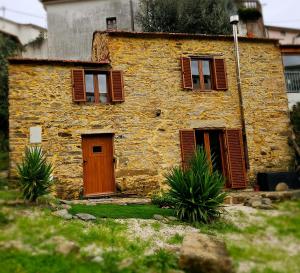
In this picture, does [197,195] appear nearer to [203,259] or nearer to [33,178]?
[203,259]

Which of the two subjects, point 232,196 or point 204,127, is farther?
point 204,127

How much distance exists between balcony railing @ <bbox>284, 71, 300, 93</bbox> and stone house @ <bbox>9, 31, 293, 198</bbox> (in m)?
1.42

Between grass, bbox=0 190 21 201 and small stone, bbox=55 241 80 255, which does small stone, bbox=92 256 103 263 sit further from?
grass, bbox=0 190 21 201

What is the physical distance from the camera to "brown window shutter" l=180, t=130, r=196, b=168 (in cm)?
1307

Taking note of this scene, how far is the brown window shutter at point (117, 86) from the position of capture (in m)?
12.8

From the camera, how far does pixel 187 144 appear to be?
518 inches

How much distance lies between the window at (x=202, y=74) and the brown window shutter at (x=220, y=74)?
0.33 meters

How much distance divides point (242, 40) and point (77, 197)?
904cm

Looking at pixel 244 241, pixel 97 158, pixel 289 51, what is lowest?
pixel 244 241

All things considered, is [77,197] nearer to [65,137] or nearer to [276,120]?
[65,137]

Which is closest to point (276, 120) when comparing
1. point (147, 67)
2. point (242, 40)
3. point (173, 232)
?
point (242, 40)

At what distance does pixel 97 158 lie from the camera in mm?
12641

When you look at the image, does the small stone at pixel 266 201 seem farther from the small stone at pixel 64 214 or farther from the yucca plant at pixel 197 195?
the small stone at pixel 64 214

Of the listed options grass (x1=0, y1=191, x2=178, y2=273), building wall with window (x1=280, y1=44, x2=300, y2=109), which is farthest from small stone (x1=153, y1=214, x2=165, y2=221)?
building wall with window (x1=280, y1=44, x2=300, y2=109)
